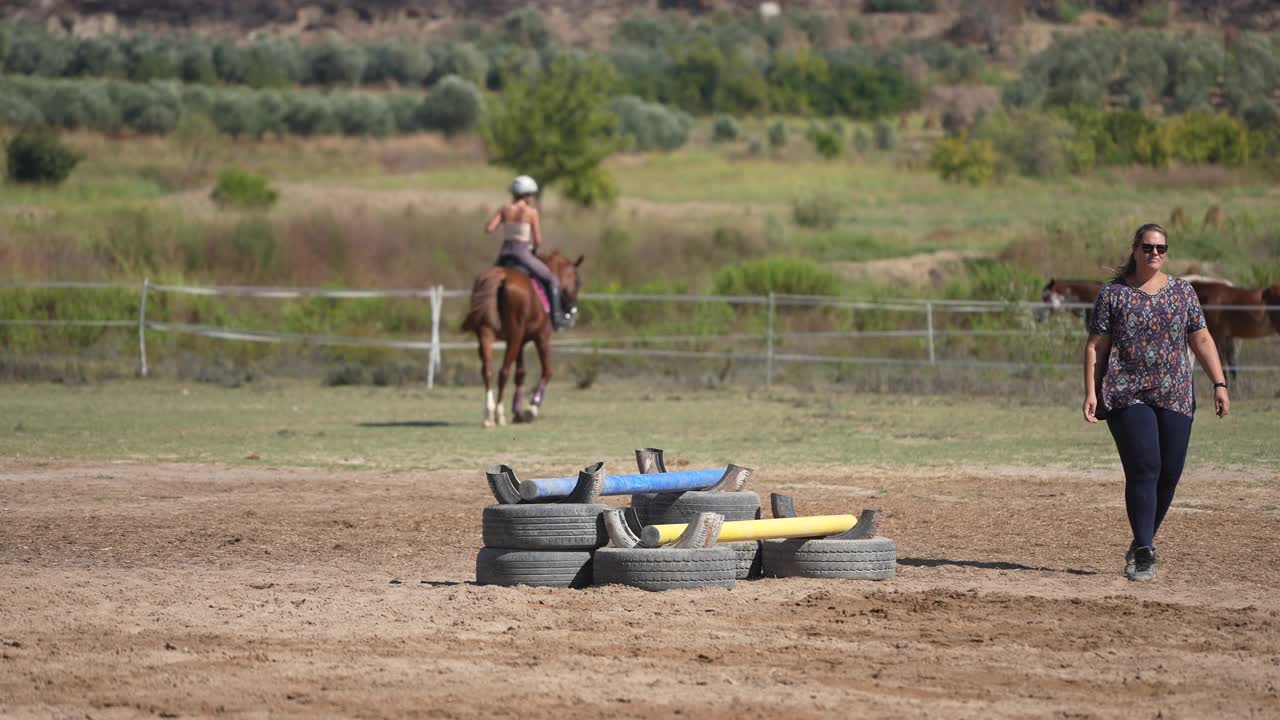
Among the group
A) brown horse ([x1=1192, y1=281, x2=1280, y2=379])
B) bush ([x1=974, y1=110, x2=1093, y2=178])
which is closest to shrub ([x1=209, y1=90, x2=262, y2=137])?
bush ([x1=974, y1=110, x2=1093, y2=178])

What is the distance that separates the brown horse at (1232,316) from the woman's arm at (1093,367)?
50.1ft

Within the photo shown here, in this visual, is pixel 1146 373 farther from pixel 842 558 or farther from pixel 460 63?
pixel 460 63

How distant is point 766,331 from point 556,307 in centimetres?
894

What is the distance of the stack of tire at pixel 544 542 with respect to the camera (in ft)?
26.6

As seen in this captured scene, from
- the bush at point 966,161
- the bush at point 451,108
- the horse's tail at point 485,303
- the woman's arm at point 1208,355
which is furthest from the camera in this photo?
the bush at point 451,108

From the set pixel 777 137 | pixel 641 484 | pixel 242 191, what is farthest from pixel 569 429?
pixel 777 137

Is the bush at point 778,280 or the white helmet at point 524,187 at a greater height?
the white helmet at point 524,187

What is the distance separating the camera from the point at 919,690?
6121mm

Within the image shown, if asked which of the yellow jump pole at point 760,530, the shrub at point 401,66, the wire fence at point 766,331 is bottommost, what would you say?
the wire fence at point 766,331

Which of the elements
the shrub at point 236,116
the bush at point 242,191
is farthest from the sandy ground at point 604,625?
the shrub at point 236,116

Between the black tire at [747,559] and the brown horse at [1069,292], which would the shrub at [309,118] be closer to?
→ the brown horse at [1069,292]

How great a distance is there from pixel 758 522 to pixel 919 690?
2351mm

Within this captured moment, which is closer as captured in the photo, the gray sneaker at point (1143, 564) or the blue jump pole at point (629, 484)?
the blue jump pole at point (629, 484)

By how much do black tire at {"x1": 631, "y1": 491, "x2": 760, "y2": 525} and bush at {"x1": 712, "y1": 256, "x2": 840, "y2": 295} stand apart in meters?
21.7
